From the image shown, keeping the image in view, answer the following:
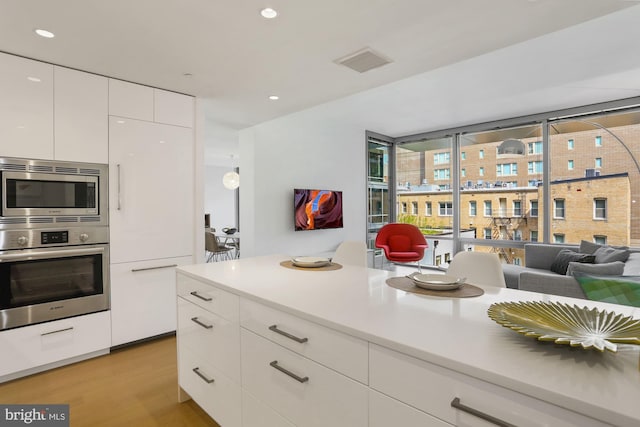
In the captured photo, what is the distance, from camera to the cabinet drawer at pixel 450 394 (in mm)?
690

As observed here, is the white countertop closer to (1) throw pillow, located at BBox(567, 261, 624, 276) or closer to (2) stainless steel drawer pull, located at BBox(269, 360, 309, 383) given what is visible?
(2) stainless steel drawer pull, located at BBox(269, 360, 309, 383)

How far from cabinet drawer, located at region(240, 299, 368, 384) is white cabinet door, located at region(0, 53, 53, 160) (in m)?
2.31

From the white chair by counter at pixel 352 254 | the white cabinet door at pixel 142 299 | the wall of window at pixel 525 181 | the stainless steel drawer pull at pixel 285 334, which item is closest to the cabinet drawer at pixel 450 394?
the stainless steel drawer pull at pixel 285 334

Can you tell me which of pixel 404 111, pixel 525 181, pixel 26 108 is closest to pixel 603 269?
pixel 525 181

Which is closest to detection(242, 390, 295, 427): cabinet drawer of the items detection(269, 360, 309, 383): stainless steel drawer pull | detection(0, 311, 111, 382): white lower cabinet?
detection(269, 360, 309, 383): stainless steel drawer pull

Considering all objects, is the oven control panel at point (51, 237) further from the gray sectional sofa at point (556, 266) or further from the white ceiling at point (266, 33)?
the gray sectional sofa at point (556, 266)

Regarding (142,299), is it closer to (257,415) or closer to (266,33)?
(257,415)

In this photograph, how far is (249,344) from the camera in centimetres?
150

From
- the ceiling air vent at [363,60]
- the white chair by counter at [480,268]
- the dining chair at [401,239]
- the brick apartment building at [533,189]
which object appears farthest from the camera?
the dining chair at [401,239]

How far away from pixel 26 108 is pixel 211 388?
2.49 metres

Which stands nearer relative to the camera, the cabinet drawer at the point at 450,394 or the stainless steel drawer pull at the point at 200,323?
the cabinet drawer at the point at 450,394

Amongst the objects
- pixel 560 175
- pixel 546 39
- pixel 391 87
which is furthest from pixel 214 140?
pixel 560 175

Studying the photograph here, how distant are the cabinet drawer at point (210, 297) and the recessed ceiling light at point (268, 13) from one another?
5.39 ft

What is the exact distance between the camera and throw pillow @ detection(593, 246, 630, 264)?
3.62 m
